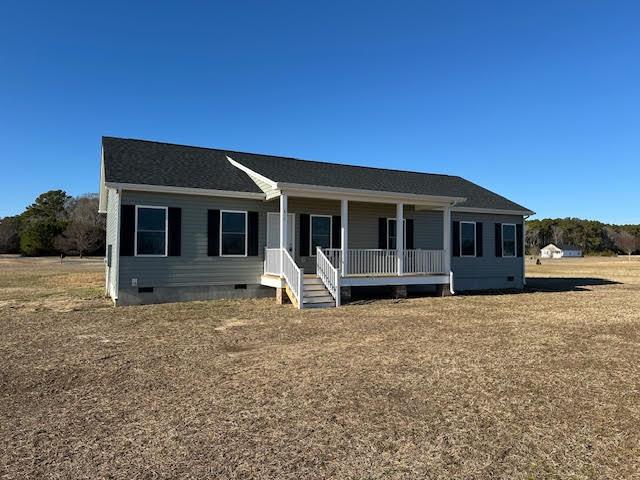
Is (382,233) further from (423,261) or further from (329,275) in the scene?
(329,275)

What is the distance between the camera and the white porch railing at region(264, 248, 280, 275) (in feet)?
42.7

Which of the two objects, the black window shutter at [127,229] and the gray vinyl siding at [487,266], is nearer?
the black window shutter at [127,229]

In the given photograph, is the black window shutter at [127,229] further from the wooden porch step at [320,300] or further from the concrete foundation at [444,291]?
the concrete foundation at [444,291]

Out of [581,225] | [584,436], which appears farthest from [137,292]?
[581,225]

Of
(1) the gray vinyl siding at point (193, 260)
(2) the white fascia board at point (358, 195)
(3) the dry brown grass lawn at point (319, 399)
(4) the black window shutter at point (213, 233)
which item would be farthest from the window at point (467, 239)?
(4) the black window shutter at point (213, 233)

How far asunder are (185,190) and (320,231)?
4475 mm

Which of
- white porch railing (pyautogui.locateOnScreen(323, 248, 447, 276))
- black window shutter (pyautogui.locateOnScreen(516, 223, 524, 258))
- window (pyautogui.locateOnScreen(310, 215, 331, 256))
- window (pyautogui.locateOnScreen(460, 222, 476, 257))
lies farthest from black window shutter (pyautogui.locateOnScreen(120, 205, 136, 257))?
black window shutter (pyautogui.locateOnScreen(516, 223, 524, 258))

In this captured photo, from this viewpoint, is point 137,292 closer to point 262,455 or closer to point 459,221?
point 262,455

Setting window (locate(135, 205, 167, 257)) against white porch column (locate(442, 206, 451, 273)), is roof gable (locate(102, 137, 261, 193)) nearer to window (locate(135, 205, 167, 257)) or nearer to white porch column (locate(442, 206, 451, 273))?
window (locate(135, 205, 167, 257))

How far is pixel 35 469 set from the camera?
3322 millimetres

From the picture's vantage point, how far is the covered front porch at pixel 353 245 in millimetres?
12555

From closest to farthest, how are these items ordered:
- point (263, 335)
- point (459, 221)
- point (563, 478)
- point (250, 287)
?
point (563, 478)
point (263, 335)
point (250, 287)
point (459, 221)

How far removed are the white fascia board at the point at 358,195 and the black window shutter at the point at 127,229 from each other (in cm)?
389

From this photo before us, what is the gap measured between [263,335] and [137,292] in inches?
218
